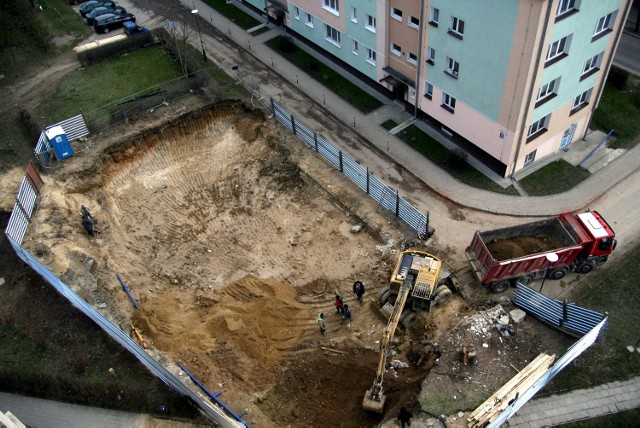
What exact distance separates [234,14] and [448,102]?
75.2 ft

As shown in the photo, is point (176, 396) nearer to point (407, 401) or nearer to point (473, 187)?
point (407, 401)

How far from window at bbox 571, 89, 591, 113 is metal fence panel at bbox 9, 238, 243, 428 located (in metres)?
24.7

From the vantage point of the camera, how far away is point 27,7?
45.2m

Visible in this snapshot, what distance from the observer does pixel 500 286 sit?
23.9 meters

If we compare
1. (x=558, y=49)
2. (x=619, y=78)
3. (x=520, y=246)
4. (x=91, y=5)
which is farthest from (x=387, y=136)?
(x=91, y=5)

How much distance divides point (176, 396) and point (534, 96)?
2173 cm

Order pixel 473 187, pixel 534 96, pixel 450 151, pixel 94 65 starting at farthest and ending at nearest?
pixel 94 65, pixel 450 151, pixel 473 187, pixel 534 96

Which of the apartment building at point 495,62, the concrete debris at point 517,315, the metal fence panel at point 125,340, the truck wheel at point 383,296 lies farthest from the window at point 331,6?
the metal fence panel at point 125,340

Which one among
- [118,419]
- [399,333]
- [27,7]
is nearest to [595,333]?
[399,333]

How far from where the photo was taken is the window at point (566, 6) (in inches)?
930

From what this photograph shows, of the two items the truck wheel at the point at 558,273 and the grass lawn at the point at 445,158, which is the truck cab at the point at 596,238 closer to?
the truck wheel at the point at 558,273

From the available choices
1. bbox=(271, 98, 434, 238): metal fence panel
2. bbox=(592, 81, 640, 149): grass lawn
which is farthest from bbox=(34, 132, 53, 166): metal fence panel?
bbox=(592, 81, 640, 149): grass lawn

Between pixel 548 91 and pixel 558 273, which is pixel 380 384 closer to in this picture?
pixel 558 273

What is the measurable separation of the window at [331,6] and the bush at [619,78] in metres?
19.2
